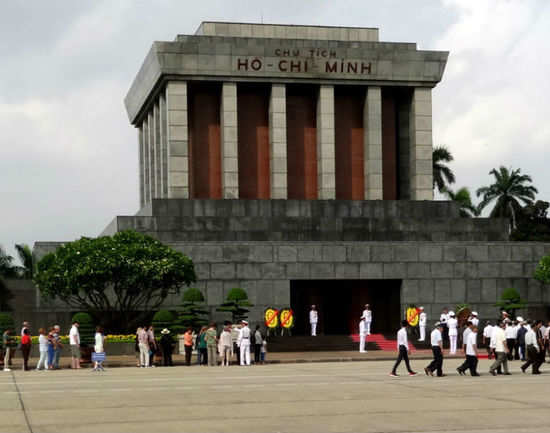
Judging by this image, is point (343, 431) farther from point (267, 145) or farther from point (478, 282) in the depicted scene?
point (267, 145)

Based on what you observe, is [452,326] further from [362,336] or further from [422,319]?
[422,319]

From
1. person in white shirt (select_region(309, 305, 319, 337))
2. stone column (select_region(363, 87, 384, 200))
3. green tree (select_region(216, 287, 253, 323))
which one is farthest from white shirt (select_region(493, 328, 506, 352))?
stone column (select_region(363, 87, 384, 200))

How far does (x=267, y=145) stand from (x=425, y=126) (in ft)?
27.5

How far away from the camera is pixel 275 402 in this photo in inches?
869

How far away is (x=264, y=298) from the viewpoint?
50438mm

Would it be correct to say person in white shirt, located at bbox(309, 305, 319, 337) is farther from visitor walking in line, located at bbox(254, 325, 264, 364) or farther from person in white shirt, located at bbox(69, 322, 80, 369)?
person in white shirt, located at bbox(69, 322, 80, 369)

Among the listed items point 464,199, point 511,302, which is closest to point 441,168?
point 464,199

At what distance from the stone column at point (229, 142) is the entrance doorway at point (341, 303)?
20.4 feet

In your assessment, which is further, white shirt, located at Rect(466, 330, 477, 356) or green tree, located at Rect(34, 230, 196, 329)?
green tree, located at Rect(34, 230, 196, 329)

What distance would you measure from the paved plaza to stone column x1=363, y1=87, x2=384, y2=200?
2528cm

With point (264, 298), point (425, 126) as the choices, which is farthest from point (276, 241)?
point (425, 126)

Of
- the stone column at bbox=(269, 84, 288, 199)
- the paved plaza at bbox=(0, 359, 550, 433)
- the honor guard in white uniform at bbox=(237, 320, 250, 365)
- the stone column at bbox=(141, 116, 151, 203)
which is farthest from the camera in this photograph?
→ the stone column at bbox=(141, 116, 151, 203)

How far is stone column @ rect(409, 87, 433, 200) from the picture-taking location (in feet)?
188

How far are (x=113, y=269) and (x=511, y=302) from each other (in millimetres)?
17979
